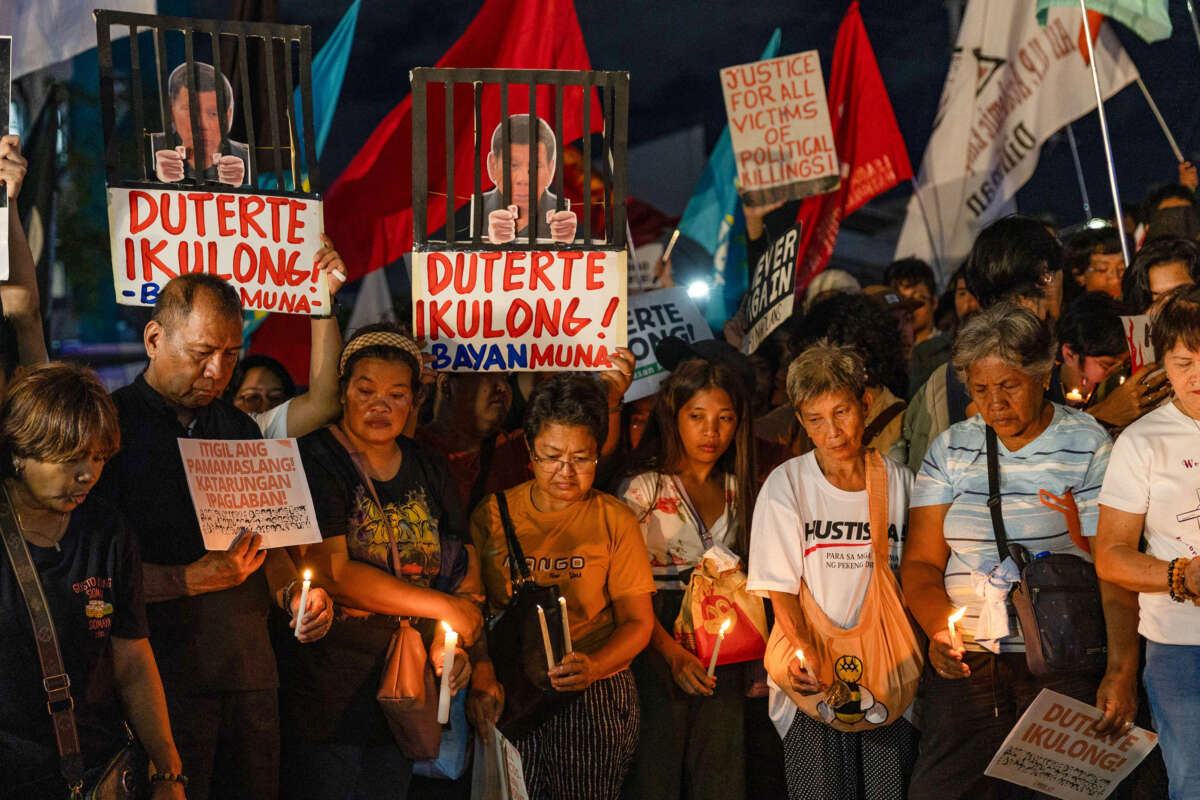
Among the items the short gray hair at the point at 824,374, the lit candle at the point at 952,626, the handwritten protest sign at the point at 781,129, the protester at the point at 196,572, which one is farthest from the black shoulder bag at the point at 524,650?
the handwritten protest sign at the point at 781,129

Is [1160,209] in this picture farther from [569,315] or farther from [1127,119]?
[1127,119]

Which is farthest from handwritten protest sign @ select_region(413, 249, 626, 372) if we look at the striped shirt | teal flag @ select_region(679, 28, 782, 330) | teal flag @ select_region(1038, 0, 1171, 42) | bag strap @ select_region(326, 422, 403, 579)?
teal flag @ select_region(679, 28, 782, 330)

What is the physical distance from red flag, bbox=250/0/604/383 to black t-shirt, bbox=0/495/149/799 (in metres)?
3.27

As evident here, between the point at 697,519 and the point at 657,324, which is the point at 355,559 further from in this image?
the point at 657,324

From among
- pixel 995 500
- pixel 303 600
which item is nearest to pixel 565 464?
pixel 303 600

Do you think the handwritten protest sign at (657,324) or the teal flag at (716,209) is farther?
the teal flag at (716,209)

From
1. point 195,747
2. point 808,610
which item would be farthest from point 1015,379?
point 195,747

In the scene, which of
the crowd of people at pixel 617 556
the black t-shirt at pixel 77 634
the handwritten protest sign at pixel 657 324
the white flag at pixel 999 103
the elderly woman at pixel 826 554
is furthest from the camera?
the white flag at pixel 999 103

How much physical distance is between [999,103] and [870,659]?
16.4 ft

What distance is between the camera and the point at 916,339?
742cm

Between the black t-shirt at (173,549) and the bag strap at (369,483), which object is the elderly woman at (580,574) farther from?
the black t-shirt at (173,549)

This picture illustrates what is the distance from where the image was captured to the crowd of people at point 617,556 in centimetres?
298

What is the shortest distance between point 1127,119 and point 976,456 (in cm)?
2101

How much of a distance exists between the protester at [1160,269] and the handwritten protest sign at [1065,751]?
1.71 m
